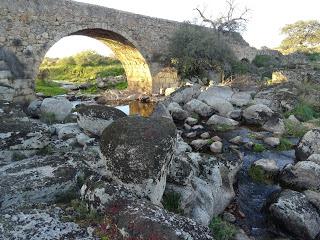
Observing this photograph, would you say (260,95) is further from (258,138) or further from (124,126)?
(124,126)

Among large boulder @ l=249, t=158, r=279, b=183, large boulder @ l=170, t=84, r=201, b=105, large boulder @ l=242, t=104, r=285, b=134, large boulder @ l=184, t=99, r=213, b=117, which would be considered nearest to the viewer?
large boulder @ l=249, t=158, r=279, b=183

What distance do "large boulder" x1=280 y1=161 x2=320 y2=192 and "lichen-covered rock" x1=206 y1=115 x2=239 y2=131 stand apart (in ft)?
14.7

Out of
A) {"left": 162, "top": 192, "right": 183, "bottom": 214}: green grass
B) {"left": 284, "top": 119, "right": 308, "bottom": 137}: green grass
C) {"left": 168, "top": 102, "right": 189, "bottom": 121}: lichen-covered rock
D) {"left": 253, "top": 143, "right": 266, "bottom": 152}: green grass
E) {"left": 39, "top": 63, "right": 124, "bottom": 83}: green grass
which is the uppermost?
{"left": 162, "top": 192, "right": 183, "bottom": 214}: green grass

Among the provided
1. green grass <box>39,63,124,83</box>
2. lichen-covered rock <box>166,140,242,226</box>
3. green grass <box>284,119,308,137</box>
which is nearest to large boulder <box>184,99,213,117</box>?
green grass <box>284,119,308,137</box>

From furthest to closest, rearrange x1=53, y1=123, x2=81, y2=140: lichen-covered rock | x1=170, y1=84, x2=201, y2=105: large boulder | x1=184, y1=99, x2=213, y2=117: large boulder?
x1=170, y1=84, x2=201, y2=105: large boulder
x1=184, y1=99, x2=213, y2=117: large boulder
x1=53, y1=123, x2=81, y2=140: lichen-covered rock

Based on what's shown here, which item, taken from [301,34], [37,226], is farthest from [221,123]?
[301,34]

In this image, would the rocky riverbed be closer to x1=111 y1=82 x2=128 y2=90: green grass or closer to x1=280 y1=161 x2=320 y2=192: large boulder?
x1=280 y1=161 x2=320 y2=192: large boulder

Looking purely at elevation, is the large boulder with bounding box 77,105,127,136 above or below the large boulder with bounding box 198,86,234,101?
above

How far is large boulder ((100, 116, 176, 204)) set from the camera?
432 centimetres

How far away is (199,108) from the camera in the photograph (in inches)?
553

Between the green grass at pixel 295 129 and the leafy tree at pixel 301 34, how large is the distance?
4217cm

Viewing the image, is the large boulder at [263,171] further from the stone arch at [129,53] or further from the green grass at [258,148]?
the stone arch at [129,53]

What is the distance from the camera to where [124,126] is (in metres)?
4.69

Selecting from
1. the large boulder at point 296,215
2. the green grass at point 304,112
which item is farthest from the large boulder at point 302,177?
the green grass at point 304,112
